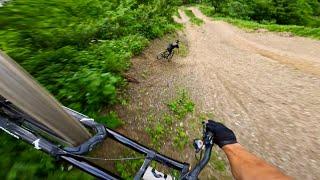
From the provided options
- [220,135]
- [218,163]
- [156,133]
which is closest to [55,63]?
[156,133]

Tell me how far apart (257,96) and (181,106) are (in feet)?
10.3

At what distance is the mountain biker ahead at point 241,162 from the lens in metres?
2.68

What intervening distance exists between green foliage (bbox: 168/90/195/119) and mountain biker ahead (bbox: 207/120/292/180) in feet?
12.2

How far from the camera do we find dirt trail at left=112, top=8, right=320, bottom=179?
239 inches

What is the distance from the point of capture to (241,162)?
2879mm

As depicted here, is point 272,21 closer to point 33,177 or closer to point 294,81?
point 294,81

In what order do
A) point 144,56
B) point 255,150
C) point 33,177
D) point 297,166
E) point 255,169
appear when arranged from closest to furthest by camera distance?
point 255,169, point 33,177, point 297,166, point 255,150, point 144,56

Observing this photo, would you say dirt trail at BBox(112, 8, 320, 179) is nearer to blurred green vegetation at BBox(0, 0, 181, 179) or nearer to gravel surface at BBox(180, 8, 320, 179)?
gravel surface at BBox(180, 8, 320, 179)

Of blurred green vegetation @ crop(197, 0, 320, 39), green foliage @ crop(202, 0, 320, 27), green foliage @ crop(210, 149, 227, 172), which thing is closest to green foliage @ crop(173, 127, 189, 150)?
green foliage @ crop(210, 149, 227, 172)

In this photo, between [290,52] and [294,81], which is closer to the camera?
[294,81]

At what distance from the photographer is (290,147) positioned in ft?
20.3

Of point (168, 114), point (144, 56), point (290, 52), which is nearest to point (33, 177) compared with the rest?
point (168, 114)

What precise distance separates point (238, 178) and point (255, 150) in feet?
11.0

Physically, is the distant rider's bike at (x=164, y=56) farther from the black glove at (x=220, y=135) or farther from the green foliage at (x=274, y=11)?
the green foliage at (x=274, y=11)
